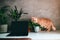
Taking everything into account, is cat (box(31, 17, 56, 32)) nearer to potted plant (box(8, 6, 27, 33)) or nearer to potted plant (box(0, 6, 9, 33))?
potted plant (box(8, 6, 27, 33))

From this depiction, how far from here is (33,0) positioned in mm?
1746

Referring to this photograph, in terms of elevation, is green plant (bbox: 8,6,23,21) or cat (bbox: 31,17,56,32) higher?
green plant (bbox: 8,6,23,21)

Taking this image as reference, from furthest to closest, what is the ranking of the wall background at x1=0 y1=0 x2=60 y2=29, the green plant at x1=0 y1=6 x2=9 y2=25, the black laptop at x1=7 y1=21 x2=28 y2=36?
1. the wall background at x1=0 y1=0 x2=60 y2=29
2. the green plant at x1=0 y1=6 x2=9 y2=25
3. the black laptop at x1=7 y1=21 x2=28 y2=36

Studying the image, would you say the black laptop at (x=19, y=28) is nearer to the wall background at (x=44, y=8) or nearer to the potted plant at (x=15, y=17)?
the potted plant at (x=15, y=17)

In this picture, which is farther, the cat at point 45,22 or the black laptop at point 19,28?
the cat at point 45,22

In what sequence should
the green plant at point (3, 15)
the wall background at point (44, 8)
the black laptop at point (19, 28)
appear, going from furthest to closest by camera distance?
the wall background at point (44, 8) < the green plant at point (3, 15) < the black laptop at point (19, 28)

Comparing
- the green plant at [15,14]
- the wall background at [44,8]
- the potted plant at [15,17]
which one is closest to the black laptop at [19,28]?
the potted plant at [15,17]

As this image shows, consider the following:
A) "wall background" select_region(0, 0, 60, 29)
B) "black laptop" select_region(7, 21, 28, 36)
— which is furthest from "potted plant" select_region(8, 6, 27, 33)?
"wall background" select_region(0, 0, 60, 29)

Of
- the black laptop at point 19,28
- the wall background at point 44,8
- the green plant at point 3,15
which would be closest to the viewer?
the black laptop at point 19,28

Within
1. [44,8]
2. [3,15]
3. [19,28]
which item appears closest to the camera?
[19,28]

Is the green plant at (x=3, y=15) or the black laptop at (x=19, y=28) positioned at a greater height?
the green plant at (x=3, y=15)

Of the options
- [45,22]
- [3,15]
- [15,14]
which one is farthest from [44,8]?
[3,15]

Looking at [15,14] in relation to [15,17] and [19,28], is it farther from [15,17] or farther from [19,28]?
[19,28]

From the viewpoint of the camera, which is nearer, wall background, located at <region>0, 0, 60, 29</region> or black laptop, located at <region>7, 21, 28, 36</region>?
black laptop, located at <region>7, 21, 28, 36</region>
